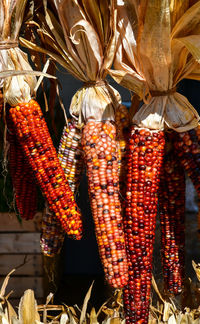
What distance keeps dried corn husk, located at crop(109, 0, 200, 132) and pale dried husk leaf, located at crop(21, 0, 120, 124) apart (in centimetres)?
5

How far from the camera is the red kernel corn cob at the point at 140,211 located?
1.44m

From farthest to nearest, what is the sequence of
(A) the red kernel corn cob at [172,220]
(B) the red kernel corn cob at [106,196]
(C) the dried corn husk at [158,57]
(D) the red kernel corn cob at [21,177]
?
(D) the red kernel corn cob at [21,177] < (A) the red kernel corn cob at [172,220] < (B) the red kernel corn cob at [106,196] < (C) the dried corn husk at [158,57]

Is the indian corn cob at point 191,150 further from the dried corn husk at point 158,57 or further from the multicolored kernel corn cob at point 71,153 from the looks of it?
the multicolored kernel corn cob at point 71,153

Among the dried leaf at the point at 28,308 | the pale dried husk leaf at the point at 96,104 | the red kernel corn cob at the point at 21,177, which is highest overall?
the pale dried husk leaf at the point at 96,104

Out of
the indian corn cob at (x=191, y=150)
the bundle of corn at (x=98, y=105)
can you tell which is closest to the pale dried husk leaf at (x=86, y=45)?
the bundle of corn at (x=98, y=105)

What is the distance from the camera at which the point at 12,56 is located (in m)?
1.54

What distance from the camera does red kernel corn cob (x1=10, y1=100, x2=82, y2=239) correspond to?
1516 mm

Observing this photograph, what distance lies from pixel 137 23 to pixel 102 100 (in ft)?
0.87

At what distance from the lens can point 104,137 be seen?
1469 mm

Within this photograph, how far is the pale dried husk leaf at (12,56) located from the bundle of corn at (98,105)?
94 millimetres

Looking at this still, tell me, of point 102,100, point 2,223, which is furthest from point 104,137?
point 2,223

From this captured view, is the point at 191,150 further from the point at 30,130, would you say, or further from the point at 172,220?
the point at 30,130

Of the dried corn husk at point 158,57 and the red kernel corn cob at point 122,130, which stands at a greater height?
the dried corn husk at point 158,57

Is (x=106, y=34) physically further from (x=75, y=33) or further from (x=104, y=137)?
(x=104, y=137)
